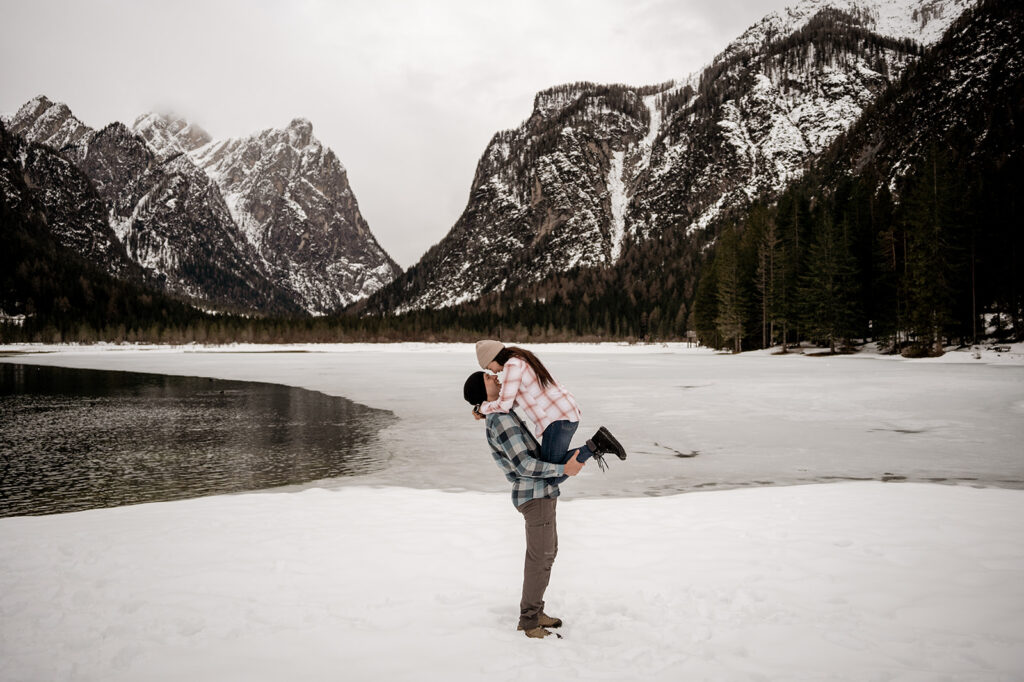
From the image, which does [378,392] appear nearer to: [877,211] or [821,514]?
[821,514]

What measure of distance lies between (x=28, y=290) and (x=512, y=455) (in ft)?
715

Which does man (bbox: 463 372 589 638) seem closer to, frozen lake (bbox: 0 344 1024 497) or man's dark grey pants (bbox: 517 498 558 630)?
man's dark grey pants (bbox: 517 498 558 630)

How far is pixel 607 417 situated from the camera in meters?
19.7

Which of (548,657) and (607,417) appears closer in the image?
(548,657)

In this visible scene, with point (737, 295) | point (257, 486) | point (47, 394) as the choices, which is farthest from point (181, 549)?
point (737, 295)

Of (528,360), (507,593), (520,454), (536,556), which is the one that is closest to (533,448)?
(520,454)

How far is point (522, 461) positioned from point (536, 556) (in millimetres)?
828

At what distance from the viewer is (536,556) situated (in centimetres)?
485

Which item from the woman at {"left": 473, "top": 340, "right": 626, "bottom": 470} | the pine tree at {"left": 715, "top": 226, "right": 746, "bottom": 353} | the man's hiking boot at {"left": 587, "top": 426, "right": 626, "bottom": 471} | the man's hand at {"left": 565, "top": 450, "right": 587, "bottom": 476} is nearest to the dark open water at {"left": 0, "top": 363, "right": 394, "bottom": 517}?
the woman at {"left": 473, "top": 340, "right": 626, "bottom": 470}

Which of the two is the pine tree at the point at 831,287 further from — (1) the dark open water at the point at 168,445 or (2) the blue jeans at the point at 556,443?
(2) the blue jeans at the point at 556,443

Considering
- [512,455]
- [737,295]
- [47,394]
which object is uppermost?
[737,295]

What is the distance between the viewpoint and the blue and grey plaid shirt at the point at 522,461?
471cm

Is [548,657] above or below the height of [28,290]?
below

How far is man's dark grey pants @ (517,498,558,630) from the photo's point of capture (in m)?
4.79
